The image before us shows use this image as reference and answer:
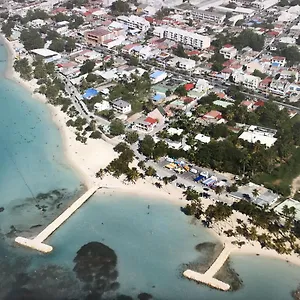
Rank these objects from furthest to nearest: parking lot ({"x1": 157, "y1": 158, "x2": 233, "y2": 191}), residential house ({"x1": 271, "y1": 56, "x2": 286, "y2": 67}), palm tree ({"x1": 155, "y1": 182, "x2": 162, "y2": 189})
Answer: residential house ({"x1": 271, "y1": 56, "x2": 286, "y2": 67}) → parking lot ({"x1": 157, "y1": 158, "x2": 233, "y2": 191}) → palm tree ({"x1": 155, "y1": 182, "x2": 162, "y2": 189})

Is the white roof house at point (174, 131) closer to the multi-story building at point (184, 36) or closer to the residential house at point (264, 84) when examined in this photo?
the residential house at point (264, 84)

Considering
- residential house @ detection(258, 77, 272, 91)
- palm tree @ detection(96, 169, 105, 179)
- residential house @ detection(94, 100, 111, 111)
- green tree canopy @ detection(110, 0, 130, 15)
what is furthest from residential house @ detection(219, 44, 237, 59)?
palm tree @ detection(96, 169, 105, 179)

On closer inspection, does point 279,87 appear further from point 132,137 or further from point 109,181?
point 109,181

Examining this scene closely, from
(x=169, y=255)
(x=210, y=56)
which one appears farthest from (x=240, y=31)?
(x=169, y=255)

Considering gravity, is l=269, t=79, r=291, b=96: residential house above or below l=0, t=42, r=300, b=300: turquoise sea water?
below

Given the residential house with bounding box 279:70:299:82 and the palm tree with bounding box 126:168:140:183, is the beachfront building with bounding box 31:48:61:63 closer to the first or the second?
the residential house with bounding box 279:70:299:82

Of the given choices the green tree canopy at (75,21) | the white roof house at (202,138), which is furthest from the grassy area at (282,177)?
the green tree canopy at (75,21)

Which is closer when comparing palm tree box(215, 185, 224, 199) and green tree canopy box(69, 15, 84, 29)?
palm tree box(215, 185, 224, 199)

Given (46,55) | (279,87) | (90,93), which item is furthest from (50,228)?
(46,55)
